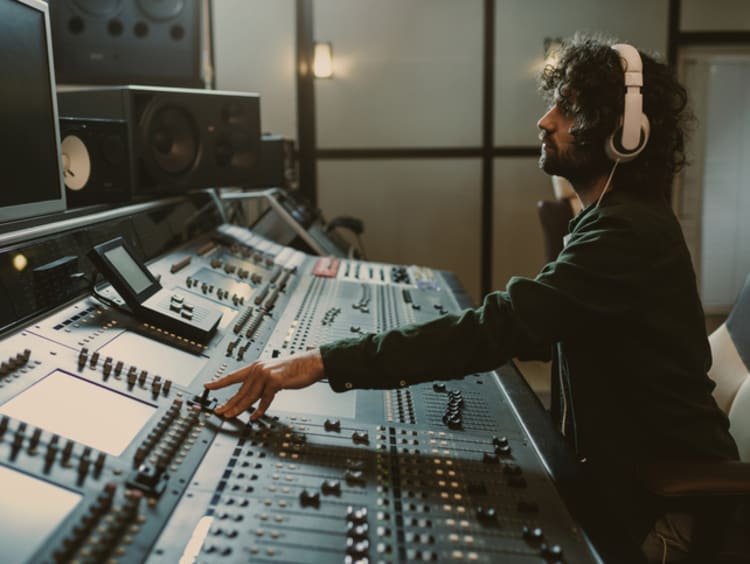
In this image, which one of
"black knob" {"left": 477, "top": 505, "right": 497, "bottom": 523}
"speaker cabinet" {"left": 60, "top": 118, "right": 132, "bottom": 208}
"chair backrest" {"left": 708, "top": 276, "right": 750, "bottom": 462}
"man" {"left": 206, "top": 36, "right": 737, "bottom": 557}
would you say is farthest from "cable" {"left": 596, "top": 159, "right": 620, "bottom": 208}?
"speaker cabinet" {"left": 60, "top": 118, "right": 132, "bottom": 208}

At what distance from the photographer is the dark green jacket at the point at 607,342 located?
110 centimetres

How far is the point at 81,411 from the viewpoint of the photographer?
0.90 metres

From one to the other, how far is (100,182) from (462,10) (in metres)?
3.46

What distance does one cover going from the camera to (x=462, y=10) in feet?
15.2

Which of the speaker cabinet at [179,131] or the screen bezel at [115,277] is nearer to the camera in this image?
the screen bezel at [115,277]

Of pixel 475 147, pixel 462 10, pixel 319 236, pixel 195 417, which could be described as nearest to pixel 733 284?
pixel 475 147

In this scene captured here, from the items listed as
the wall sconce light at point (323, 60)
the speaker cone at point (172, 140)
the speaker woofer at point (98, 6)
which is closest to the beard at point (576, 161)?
the speaker cone at point (172, 140)

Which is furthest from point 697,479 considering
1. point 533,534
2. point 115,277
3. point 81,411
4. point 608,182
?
point 115,277

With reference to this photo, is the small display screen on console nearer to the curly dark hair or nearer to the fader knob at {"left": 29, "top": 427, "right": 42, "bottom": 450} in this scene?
the fader knob at {"left": 29, "top": 427, "right": 42, "bottom": 450}

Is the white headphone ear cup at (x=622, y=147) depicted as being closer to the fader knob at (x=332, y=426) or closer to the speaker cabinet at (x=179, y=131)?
the fader knob at (x=332, y=426)

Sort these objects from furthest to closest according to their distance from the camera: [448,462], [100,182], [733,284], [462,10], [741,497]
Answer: [733,284], [462,10], [100,182], [741,497], [448,462]

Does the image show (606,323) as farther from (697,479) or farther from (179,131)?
(179,131)

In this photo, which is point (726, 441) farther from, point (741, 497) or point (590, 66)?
point (590, 66)

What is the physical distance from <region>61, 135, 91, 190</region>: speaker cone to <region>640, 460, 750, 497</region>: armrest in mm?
1405
